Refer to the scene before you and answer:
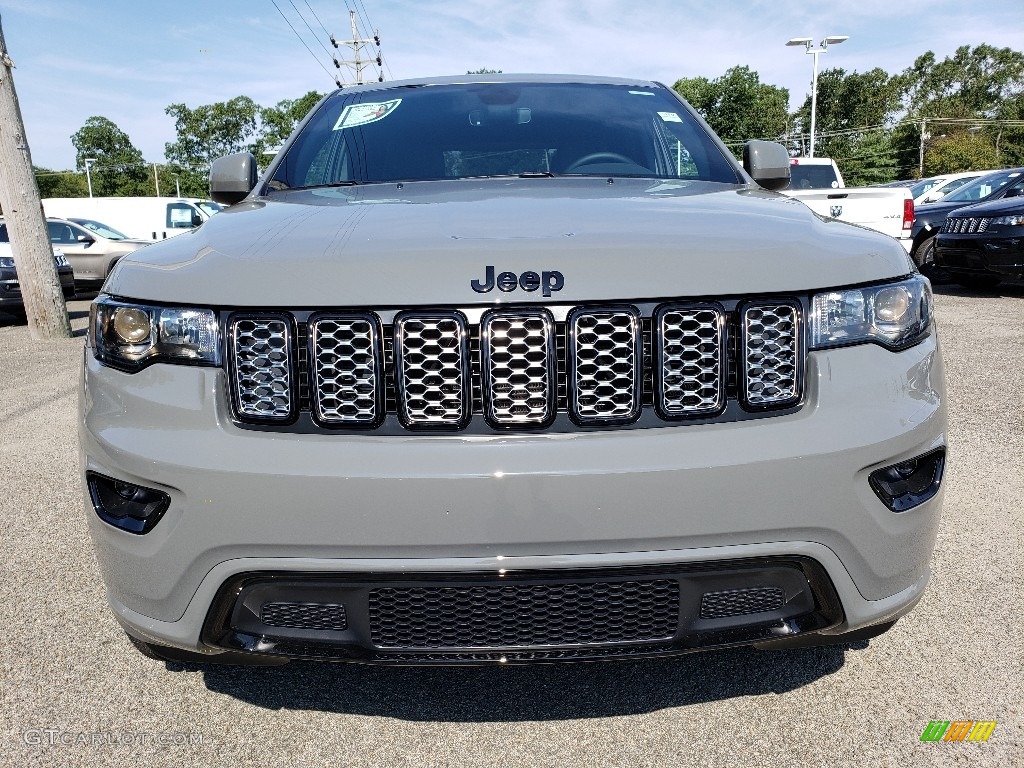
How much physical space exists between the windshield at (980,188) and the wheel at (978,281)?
1.39 meters

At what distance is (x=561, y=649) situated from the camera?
1.72 m

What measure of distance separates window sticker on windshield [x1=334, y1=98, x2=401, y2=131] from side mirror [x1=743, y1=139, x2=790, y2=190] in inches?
52.4

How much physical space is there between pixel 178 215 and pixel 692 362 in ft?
66.9

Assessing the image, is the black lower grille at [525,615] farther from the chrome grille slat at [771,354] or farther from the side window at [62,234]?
the side window at [62,234]

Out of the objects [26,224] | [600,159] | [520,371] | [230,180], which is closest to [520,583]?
[520,371]

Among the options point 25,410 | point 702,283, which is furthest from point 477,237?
point 25,410

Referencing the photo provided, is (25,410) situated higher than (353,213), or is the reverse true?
(353,213)

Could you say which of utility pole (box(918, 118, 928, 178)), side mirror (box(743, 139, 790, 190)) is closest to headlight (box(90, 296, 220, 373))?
side mirror (box(743, 139, 790, 190))

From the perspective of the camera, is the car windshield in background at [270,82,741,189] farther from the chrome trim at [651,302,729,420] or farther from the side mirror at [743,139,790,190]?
the chrome trim at [651,302,729,420]

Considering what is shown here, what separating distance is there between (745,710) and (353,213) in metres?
1.57

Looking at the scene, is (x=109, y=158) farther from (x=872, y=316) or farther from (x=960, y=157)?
(x=872, y=316)

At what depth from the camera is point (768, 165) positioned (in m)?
2.96

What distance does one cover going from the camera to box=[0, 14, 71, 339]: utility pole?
8.88 m

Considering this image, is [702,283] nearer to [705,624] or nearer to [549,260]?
[549,260]
